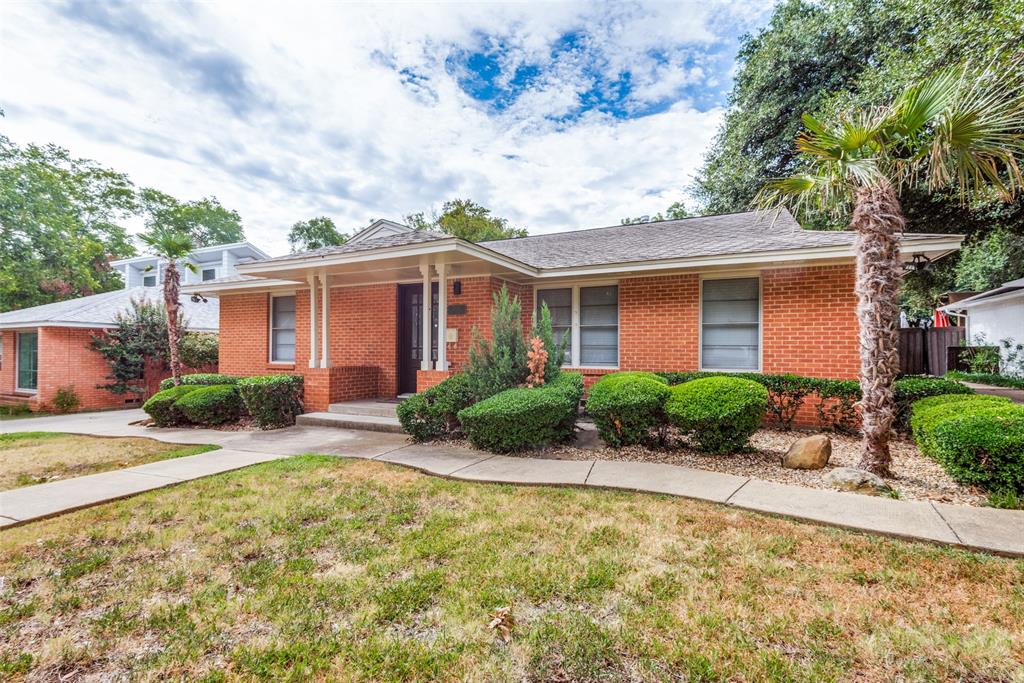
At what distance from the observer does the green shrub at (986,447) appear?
13.2ft

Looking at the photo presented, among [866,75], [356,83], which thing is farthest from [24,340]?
[866,75]

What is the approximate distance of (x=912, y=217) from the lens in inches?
496

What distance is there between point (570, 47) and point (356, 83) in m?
5.10

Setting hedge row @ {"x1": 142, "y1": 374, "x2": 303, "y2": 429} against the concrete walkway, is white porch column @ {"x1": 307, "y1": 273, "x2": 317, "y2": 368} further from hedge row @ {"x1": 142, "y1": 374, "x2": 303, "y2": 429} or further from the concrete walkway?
the concrete walkway

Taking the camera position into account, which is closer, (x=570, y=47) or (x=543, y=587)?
(x=543, y=587)

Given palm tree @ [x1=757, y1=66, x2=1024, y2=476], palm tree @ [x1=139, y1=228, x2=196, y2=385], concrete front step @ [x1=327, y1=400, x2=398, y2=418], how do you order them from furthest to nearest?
palm tree @ [x1=139, y1=228, x2=196, y2=385] < concrete front step @ [x1=327, y1=400, x2=398, y2=418] < palm tree @ [x1=757, y1=66, x2=1024, y2=476]

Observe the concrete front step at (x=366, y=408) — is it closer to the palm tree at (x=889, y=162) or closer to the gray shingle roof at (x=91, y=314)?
the palm tree at (x=889, y=162)

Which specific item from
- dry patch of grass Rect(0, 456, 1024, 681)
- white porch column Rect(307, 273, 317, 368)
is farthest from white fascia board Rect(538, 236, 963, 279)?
dry patch of grass Rect(0, 456, 1024, 681)

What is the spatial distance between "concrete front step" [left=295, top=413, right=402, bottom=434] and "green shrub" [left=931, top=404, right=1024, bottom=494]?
7029mm

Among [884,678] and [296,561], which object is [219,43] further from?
[884,678]

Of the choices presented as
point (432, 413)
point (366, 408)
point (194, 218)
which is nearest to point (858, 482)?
point (432, 413)

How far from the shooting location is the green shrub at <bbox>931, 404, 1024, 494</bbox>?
4.02 m

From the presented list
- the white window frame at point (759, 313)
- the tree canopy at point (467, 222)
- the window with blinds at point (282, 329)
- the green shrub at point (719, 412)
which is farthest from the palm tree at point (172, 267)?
the tree canopy at point (467, 222)

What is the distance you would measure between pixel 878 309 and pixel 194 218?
1744 inches
